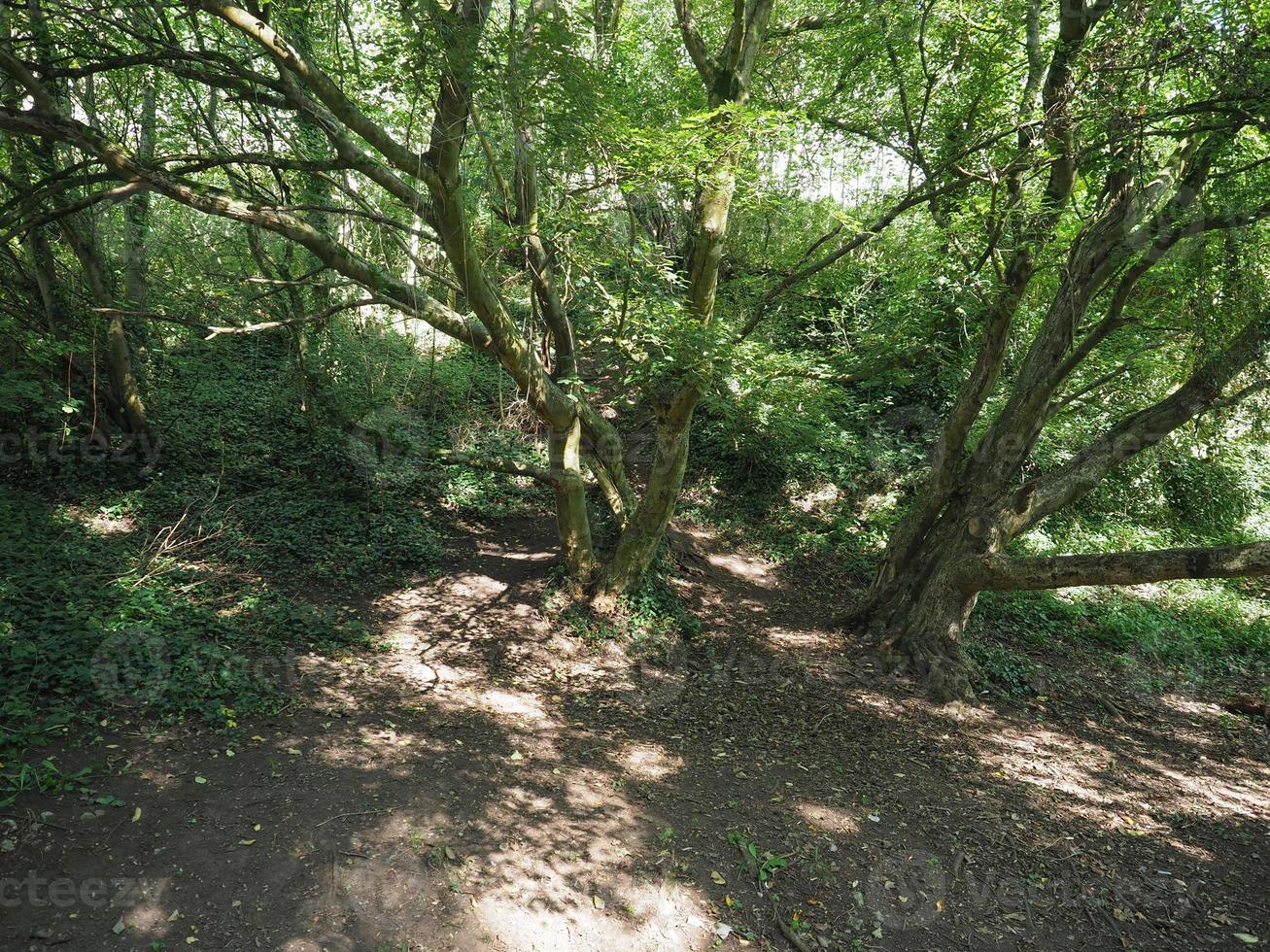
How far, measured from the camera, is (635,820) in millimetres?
4676

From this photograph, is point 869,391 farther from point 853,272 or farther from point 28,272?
point 28,272

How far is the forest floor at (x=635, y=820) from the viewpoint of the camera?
11.5 ft

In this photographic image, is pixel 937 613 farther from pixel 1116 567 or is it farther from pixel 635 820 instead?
pixel 635 820

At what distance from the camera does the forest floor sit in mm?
3520

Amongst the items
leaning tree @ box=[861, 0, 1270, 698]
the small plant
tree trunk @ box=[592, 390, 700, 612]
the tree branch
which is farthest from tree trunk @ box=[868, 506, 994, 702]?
the small plant

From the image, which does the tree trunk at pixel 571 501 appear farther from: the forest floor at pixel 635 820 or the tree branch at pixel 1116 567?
the tree branch at pixel 1116 567

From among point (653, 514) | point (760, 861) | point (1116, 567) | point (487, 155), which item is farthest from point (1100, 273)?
point (760, 861)

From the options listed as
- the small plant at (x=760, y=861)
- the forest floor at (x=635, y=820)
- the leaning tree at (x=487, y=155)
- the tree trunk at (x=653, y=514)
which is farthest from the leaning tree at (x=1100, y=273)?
the small plant at (x=760, y=861)

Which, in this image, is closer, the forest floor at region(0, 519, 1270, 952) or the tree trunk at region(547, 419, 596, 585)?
the forest floor at region(0, 519, 1270, 952)

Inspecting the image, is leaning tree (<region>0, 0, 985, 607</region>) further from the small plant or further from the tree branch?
the small plant

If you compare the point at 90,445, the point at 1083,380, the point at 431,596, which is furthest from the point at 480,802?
the point at 1083,380

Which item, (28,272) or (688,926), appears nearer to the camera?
(688,926)

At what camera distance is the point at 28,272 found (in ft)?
24.0

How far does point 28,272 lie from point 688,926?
8.91 metres
